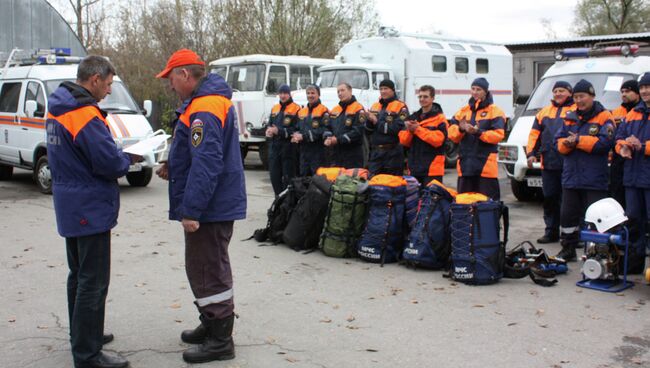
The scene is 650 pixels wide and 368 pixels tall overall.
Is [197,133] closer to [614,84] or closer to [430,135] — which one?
[430,135]

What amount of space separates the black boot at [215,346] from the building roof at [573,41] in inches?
771

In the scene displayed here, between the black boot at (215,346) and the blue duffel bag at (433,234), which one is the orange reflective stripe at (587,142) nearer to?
the blue duffel bag at (433,234)

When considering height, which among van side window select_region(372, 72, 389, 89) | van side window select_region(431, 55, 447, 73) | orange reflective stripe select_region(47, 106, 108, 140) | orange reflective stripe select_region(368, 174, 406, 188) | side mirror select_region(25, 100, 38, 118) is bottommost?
orange reflective stripe select_region(368, 174, 406, 188)

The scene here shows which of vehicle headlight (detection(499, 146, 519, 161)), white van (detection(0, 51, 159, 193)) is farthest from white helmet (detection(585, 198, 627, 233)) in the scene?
white van (detection(0, 51, 159, 193))

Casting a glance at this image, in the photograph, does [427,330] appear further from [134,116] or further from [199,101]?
[134,116]

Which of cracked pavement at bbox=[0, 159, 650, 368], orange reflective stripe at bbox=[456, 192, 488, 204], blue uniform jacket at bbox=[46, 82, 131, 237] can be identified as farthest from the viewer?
orange reflective stripe at bbox=[456, 192, 488, 204]

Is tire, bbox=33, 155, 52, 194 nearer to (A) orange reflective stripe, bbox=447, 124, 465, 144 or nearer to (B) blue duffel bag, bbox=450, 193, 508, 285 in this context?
(A) orange reflective stripe, bbox=447, 124, 465, 144

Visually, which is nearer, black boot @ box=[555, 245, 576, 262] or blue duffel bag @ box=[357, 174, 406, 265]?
blue duffel bag @ box=[357, 174, 406, 265]

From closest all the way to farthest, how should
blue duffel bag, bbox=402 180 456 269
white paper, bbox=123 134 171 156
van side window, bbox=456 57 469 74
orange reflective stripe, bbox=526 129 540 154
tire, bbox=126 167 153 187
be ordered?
white paper, bbox=123 134 171 156 → blue duffel bag, bbox=402 180 456 269 → orange reflective stripe, bbox=526 129 540 154 → tire, bbox=126 167 153 187 → van side window, bbox=456 57 469 74

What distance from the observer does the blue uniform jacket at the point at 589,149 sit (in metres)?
7.15

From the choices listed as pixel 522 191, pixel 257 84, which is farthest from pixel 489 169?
pixel 257 84

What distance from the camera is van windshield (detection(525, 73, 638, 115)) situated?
10422 mm

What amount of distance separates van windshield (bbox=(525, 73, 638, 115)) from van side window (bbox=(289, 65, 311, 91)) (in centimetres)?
736

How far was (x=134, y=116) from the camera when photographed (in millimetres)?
12977
